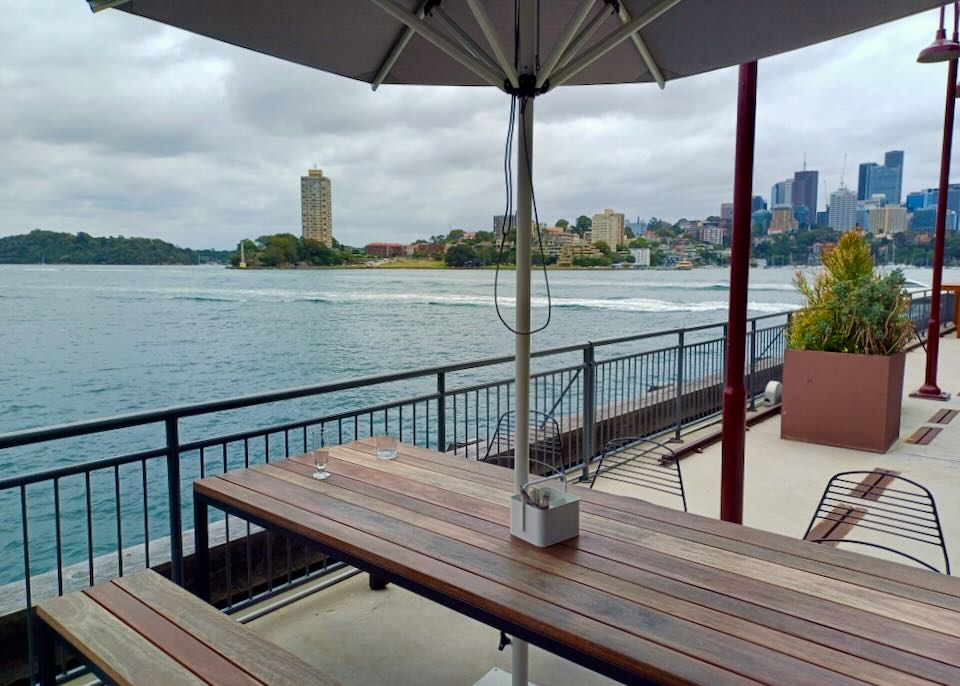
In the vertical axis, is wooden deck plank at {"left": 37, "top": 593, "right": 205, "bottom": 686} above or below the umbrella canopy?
below

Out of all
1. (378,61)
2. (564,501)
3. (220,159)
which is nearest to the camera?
(564,501)

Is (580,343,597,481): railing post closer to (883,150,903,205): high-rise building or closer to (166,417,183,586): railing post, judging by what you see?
(166,417,183,586): railing post

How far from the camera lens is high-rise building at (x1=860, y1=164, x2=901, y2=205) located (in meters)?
12.0

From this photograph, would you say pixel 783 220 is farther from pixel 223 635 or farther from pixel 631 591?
pixel 223 635

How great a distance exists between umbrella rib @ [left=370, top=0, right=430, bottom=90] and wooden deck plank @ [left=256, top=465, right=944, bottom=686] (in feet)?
5.65

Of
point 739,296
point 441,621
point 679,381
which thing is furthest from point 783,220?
point 441,621

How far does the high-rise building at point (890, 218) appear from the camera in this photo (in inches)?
366

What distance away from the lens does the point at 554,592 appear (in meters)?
1.60

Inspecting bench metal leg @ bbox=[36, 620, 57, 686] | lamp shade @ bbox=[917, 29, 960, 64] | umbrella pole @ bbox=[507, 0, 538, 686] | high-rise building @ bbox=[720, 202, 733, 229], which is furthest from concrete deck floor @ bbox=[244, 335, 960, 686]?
lamp shade @ bbox=[917, 29, 960, 64]

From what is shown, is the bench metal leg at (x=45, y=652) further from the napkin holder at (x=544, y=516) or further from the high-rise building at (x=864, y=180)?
the high-rise building at (x=864, y=180)

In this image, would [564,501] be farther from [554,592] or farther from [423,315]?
[423,315]

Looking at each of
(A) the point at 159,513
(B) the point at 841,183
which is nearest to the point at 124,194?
(A) the point at 159,513

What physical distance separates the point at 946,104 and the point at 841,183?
419 cm

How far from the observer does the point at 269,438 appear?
5.47 m
